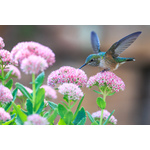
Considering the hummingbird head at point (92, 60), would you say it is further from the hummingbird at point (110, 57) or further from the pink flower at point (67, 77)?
the pink flower at point (67, 77)

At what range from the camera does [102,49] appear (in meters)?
0.91

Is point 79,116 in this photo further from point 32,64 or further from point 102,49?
point 102,49

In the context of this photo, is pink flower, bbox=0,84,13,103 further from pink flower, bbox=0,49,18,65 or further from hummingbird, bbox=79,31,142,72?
hummingbird, bbox=79,31,142,72

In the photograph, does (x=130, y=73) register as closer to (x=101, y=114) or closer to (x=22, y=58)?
(x=101, y=114)

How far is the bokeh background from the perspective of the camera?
923 millimetres

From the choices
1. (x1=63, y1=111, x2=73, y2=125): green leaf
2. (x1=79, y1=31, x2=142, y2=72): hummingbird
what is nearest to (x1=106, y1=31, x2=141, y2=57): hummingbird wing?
(x1=79, y1=31, x2=142, y2=72): hummingbird

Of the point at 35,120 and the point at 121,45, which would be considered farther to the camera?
the point at 121,45

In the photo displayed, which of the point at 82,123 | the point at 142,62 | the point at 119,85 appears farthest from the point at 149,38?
the point at 82,123

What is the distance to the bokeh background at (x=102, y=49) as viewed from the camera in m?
0.92

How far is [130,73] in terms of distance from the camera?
1.38 meters

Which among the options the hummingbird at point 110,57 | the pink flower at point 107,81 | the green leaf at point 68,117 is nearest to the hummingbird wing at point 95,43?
the hummingbird at point 110,57

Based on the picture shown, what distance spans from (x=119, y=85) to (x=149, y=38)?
55 cm

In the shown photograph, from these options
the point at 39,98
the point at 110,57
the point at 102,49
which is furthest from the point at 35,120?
the point at 102,49
